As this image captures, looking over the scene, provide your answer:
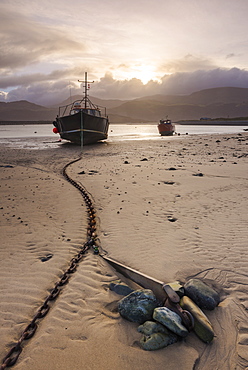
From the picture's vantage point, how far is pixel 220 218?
6336 millimetres

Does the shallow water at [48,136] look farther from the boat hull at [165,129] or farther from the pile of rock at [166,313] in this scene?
the pile of rock at [166,313]

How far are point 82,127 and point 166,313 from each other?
2424 centimetres

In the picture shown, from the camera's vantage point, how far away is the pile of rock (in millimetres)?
2865

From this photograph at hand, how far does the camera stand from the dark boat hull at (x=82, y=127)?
2547cm

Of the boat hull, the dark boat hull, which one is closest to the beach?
the dark boat hull

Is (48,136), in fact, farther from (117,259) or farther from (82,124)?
(117,259)

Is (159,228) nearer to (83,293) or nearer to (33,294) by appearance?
(83,293)

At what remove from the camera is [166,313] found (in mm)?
3006

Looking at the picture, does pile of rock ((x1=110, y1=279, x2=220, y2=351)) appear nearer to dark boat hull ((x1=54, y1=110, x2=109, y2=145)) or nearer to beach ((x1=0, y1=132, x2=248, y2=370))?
beach ((x1=0, y1=132, x2=248, y2=370))

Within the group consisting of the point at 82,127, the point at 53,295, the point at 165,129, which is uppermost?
the point at 165,129

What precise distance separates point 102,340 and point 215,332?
1.30 m

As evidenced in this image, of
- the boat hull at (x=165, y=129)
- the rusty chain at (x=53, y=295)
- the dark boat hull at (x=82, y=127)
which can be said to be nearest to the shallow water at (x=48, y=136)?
the boat hull at (x=165, y=129)

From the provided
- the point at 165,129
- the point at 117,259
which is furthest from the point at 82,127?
the point at 165,129

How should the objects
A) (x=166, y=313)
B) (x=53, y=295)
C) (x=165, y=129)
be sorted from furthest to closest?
(x=165, y=129)
(x=53, y=295)
(x=166, y=313)
